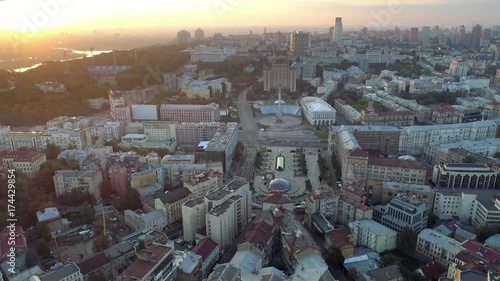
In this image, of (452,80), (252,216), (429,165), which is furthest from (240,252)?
(452,80)

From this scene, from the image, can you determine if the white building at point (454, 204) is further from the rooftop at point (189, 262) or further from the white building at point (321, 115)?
the white building at point (321, 115)

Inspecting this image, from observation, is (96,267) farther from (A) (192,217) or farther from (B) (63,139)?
(B) (63,139)

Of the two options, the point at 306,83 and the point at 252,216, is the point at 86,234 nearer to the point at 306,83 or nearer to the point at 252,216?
the point at 252,216

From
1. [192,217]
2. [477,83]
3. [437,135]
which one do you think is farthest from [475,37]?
[192,217]

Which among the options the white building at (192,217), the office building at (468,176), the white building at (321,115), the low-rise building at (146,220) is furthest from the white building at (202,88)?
the office building at (468,176)

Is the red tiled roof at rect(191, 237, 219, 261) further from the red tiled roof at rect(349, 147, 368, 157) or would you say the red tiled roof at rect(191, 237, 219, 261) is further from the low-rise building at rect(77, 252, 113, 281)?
the red tiled roof at rect(349, 147, 368, 157)

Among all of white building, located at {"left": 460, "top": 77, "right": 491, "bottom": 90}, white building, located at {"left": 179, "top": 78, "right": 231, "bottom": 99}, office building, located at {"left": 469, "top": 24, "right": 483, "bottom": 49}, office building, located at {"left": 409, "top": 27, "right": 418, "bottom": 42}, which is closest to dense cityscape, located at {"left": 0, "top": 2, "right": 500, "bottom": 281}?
white building, located at {"left": 179, "top": 78, "right": 231, "bottom": 99}
